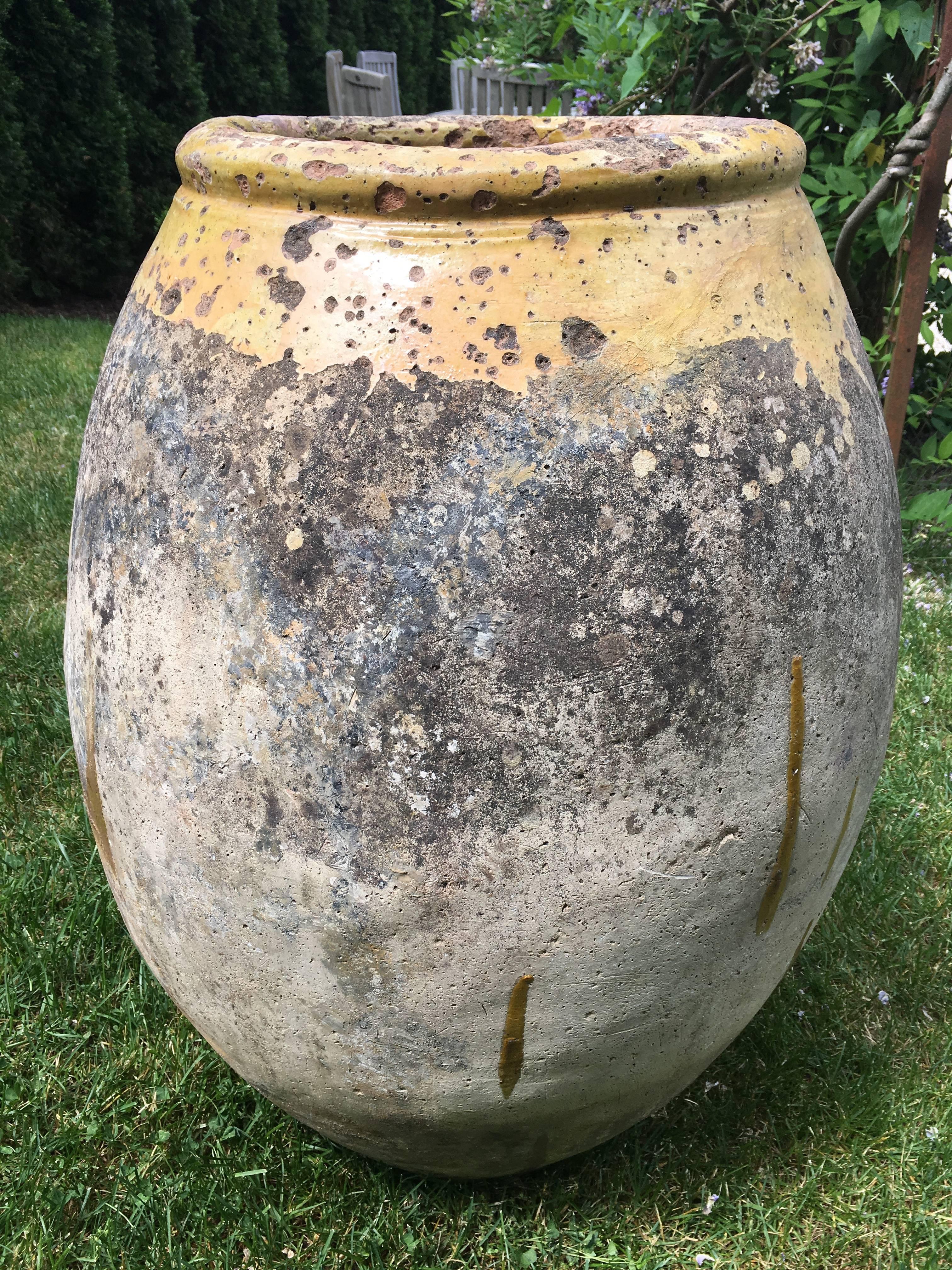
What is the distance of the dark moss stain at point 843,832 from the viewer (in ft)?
5.19

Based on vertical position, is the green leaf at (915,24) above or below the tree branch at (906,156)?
above

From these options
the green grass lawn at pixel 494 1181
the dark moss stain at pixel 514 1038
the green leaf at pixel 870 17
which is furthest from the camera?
the green leaf at pixel 870 17

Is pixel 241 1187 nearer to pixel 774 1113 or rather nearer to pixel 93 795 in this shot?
pixel 93 795

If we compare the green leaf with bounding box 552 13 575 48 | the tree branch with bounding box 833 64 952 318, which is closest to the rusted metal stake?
the tree branch with bounding box 833 64 952 318

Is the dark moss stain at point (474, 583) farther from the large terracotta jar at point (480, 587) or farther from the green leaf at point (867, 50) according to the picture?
the green leaf at point (867, 50)

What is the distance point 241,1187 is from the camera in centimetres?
191

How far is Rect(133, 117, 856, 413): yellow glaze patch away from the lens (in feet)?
4.18

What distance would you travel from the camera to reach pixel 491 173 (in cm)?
126

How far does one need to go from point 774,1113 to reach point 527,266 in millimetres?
1599

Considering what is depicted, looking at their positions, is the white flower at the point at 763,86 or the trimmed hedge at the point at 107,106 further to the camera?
the trimmed hedge at the point at 107,106

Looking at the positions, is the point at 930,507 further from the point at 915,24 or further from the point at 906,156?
the point at 915,24

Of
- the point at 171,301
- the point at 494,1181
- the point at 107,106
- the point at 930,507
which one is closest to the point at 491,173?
the point at 171,301

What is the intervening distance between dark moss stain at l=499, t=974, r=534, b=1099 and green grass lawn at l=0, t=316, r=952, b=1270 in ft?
1.68

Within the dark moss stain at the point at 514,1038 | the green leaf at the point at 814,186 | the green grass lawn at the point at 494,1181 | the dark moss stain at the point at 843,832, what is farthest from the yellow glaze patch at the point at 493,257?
the green leaf at the point at 814,186
